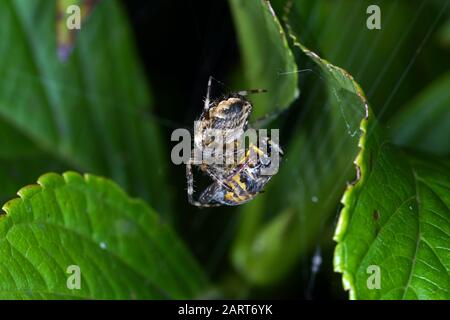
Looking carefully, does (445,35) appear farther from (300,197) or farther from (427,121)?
(300,197)

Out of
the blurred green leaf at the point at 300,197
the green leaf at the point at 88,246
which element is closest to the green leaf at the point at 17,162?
the green leaf at the point at 88,246

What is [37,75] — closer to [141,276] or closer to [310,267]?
[141,276]

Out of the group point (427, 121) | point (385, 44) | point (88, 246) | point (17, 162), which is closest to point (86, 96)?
point (17, 162)

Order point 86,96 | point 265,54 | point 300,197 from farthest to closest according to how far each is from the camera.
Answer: point 86,96 → point 300,197 → point 265,54

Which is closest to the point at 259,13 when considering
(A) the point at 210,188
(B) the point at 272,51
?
(B) the point at 272,51

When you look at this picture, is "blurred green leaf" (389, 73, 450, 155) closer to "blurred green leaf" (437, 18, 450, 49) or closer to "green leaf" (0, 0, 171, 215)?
"blurred green leaf" (437, 18, 450, 49)

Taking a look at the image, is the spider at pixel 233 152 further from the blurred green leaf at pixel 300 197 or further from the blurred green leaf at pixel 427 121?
the blurred green leaf at pixel 427 121

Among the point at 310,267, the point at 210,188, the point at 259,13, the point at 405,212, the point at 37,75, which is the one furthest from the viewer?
the point at 37,75
